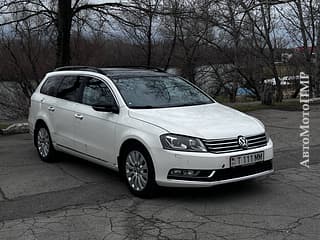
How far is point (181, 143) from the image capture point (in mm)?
5133

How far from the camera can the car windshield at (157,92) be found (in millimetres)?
6143

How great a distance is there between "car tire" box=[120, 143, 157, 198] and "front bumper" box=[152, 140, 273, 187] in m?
0.13

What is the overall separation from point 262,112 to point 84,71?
848 centimetres

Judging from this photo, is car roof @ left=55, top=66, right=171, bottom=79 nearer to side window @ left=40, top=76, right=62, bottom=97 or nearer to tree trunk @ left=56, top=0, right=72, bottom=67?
side window @ left=40, top=76, right=62, bottom=97

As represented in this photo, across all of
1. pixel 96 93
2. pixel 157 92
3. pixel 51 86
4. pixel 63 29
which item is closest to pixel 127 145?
pixel 157 92

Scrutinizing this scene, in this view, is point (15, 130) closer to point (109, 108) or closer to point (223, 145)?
point (109, 108)

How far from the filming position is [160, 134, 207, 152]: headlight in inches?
201

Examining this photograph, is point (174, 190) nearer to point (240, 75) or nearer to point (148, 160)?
point (148, 160)

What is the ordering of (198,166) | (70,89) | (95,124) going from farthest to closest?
(70,89) → (95,124) → (198,166)

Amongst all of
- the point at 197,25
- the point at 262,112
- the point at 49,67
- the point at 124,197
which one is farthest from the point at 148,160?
the point at 49,67

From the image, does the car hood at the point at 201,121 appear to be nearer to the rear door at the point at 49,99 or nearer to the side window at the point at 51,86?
the rear door at the point at 49,99

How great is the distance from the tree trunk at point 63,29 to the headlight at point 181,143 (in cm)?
965

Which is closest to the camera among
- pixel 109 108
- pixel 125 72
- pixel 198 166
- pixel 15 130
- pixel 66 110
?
pixel 198 166

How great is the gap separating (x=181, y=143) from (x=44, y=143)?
11.5 feet
